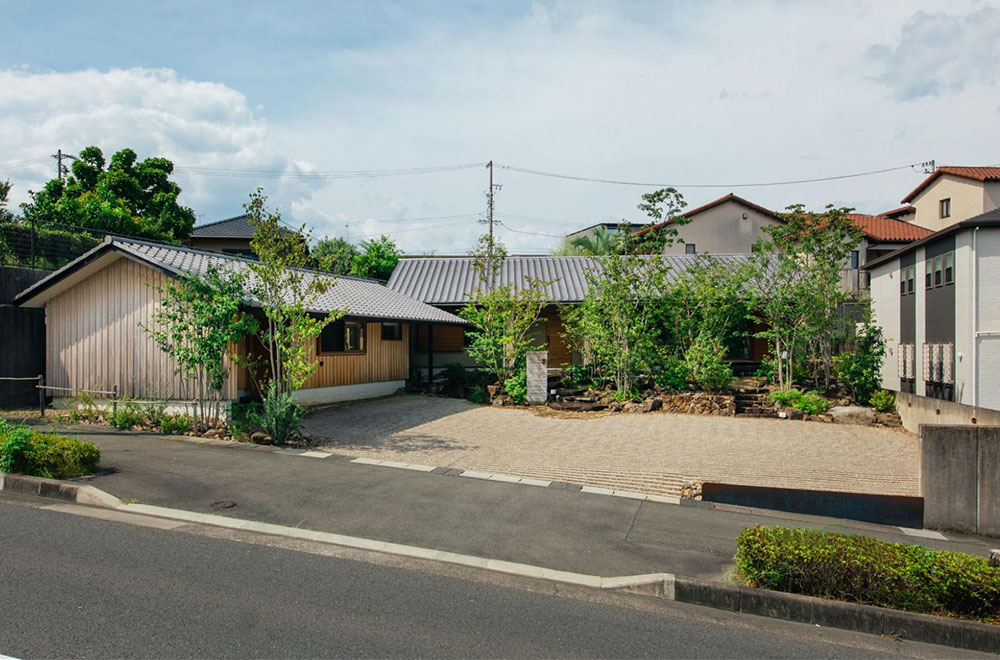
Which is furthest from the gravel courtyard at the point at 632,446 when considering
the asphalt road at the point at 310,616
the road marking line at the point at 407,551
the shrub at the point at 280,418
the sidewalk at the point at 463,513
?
the asphalt road at the point at 310,616

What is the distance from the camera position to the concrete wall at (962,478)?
27.9 ft

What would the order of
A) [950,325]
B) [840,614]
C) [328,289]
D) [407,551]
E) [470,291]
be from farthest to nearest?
[470,291] < [328,289] < [950,325] < [407,551] < [840,614]

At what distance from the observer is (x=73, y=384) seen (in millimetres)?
14555

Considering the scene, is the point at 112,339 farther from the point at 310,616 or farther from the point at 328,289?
the point at 310,616

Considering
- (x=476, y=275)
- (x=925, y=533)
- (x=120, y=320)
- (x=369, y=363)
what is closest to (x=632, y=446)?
(x=925, y=533)

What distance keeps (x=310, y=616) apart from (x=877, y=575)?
4725 mm

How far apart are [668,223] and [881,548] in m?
16.6

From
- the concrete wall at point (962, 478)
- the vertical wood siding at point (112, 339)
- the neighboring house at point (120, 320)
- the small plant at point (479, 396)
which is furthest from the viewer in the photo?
the small plant at point (479, 396)

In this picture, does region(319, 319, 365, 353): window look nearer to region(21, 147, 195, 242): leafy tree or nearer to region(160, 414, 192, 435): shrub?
region(160, 414, 192, 435): shrub

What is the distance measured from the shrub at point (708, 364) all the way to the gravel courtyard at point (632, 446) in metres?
1.81

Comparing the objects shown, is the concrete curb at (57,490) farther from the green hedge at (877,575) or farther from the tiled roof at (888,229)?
the tiled roof at (888,229)

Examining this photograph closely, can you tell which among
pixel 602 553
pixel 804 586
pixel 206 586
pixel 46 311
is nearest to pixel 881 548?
pixel 804 586

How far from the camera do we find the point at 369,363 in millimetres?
19250

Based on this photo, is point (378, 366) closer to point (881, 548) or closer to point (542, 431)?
point (542, 431)
